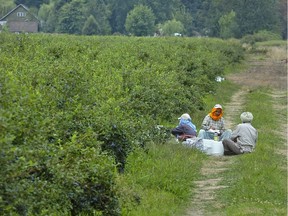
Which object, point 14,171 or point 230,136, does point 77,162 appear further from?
point 230,136

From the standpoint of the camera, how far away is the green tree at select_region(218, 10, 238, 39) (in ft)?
279

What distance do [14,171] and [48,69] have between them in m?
5.20

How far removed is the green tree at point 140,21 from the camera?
247 feet

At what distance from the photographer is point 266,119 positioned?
22609 mm

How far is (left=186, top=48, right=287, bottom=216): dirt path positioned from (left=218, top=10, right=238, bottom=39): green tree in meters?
15.5

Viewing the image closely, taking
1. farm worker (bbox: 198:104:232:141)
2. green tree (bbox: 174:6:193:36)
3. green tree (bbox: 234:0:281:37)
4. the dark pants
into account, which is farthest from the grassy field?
green tree (bbox: 234:0:281:37)

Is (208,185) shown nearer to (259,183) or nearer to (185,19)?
(259,183)

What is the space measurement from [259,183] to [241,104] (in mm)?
14619

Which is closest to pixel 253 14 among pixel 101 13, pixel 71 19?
pixel 101 13

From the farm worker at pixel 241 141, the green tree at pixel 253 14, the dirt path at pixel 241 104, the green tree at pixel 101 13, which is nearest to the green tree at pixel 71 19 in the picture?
the green tree at pixel 101 13

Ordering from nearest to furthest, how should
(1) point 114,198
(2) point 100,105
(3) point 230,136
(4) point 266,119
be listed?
(1) point 114,198, (2) point 100,105, (3) point 230,136, (4) point 266,119

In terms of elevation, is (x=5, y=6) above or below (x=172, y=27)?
above

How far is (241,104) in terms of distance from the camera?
27.6m

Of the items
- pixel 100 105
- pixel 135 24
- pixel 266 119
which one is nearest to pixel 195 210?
pixel 100 105
